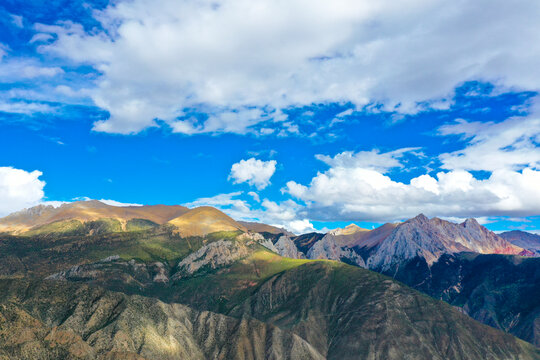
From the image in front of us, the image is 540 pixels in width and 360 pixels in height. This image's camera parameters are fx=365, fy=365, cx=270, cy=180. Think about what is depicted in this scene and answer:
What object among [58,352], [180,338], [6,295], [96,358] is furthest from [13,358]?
[180,338]

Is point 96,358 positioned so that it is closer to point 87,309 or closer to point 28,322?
point 28,322

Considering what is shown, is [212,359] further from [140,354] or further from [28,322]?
[28,322]

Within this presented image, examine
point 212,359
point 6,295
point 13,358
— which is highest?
point 6,295

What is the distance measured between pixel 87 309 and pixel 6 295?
4108cm

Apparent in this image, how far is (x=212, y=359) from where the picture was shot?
198 m

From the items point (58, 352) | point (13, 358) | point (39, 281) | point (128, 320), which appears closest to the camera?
point (13, 358)

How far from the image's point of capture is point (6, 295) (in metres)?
Answer: 176

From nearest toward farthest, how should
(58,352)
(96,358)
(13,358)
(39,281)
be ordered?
(13,358)
(58,352)
(96,358)
(39,281)

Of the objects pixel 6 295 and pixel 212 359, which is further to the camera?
pixel 212 359

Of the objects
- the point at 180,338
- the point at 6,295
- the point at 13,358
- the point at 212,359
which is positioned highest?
the point at 6,295

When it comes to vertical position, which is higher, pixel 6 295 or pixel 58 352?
pixel 6 295

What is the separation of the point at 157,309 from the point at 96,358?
64.1 m

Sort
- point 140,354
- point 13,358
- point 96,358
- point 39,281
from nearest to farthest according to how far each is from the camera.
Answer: point 13,358 → point 96,358 → point 140,354 → point 39,281

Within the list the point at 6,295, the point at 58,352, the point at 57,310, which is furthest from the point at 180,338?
the point at 6,295
